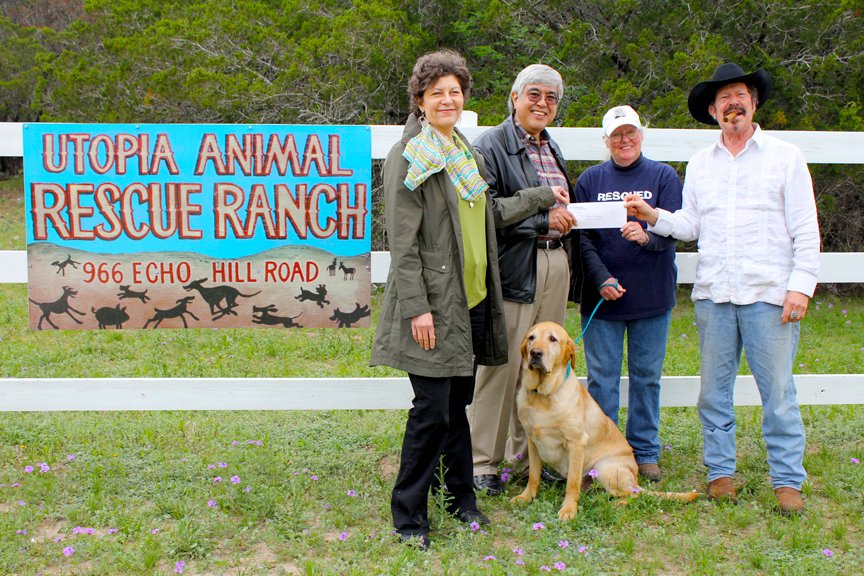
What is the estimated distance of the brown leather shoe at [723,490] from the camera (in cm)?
417

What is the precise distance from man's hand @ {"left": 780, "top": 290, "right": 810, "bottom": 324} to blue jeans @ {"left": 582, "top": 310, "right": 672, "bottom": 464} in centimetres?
63

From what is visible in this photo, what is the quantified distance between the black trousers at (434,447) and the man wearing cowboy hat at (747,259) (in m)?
1.17

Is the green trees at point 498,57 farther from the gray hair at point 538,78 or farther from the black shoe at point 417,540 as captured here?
the black shoe at point 417,540

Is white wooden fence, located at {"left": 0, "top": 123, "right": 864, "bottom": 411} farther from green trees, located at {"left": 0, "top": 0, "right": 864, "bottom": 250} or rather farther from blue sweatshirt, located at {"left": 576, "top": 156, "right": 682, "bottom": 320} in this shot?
green trees, located at {"left": 0, "top": 0, "right": 864, "bottom": 250}

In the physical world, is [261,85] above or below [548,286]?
above

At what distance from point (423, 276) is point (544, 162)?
1056 millimetres

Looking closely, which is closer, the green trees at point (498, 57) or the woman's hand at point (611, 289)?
the woman's hand at point (611, 289)

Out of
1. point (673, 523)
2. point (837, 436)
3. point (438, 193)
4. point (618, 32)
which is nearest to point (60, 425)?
point (438, 193)

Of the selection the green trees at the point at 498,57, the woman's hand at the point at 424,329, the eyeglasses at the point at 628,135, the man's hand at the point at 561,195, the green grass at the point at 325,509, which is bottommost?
the green grass at the point at 325,509

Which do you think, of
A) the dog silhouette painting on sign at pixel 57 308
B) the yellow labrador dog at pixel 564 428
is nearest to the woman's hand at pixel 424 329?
the yellow labrador dog at pixel 564 428

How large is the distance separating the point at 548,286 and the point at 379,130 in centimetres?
115

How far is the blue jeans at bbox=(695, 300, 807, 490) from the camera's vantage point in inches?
156

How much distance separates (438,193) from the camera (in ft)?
11.5

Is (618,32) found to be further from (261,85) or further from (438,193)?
(438,193)
